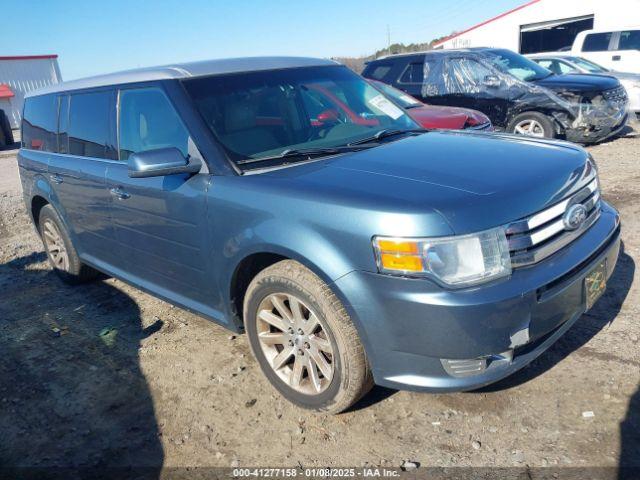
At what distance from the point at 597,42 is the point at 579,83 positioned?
21.9ft

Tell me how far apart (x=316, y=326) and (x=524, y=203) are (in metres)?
1.16

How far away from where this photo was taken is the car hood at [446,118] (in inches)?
269

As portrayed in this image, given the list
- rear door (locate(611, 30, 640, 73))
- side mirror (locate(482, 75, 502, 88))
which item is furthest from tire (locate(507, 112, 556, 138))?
rear door (locate(611, 30, 640, 73))

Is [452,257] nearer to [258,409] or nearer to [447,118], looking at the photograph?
[258,409]

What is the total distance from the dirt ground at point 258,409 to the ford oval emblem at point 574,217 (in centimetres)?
89

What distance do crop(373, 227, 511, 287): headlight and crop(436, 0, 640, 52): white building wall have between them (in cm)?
2632

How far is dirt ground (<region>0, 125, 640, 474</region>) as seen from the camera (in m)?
2.52

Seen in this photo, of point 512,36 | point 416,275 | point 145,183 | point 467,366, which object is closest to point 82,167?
point 145,183

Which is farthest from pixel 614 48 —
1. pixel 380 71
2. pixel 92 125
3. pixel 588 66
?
pixel 92 125

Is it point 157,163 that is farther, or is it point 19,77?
point 19,77

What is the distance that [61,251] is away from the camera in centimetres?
504

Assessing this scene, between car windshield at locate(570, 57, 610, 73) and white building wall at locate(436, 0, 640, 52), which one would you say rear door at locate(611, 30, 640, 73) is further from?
white building wall at locate(436, 0, 640, 52)

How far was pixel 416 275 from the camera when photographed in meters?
2.25

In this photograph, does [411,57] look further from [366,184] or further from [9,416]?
[9,416]
